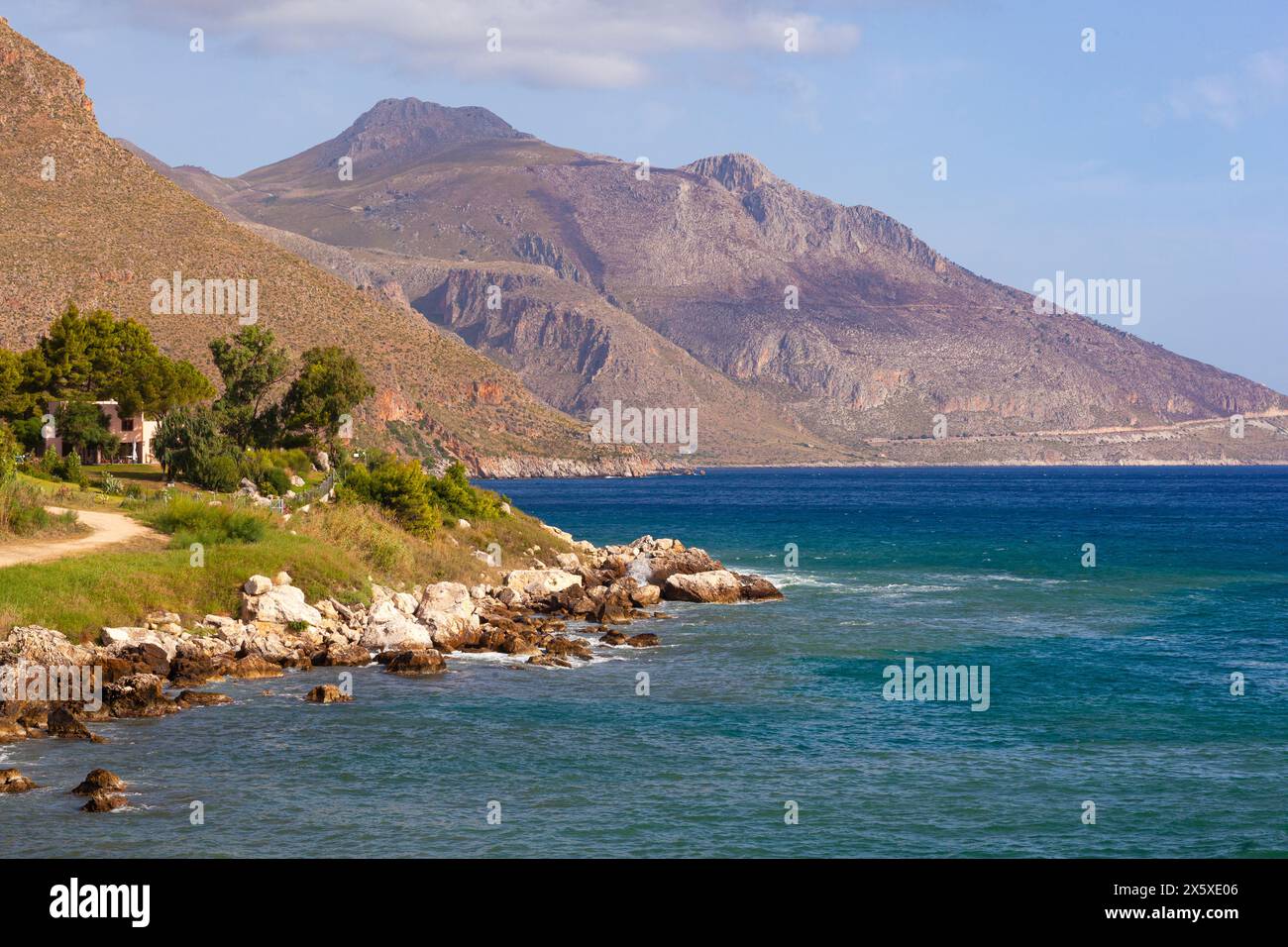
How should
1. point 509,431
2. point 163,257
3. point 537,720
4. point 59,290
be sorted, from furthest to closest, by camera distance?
1. point 509,431
2. point 163,257
3. point 59,290
4. point 537,720

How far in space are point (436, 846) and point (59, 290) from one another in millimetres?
82825

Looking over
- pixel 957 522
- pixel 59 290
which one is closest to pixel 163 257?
pixel 59 290

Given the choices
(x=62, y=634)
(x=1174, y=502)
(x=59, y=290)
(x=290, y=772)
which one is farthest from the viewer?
(x=1174, y=502)

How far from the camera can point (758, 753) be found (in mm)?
22500

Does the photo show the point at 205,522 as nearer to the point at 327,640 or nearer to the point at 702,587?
the point at 327,640

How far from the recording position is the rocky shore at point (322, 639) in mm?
24312

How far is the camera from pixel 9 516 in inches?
1388

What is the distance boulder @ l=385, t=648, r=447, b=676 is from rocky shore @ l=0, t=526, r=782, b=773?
32 mm

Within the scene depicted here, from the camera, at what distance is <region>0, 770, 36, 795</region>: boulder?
18375 millimetres

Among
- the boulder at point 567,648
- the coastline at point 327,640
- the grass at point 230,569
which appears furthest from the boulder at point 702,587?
the boulder at point 567,648

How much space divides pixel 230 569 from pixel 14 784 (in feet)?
50.7

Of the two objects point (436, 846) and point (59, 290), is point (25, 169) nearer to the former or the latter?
point (59, 290)

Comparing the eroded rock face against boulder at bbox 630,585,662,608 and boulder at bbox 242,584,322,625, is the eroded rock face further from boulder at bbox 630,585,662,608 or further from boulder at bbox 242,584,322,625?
boulder at bbox 630,585,662,608

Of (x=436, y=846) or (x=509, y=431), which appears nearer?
(x=436, y=846)
